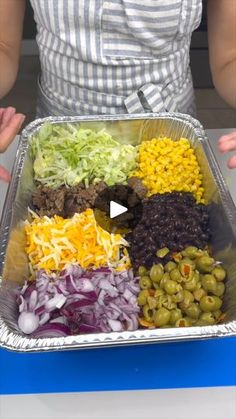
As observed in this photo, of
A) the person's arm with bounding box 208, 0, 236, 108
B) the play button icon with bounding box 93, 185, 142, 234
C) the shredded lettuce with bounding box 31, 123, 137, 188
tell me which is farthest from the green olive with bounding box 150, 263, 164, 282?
the person's arm with bounding box 208, 0, 236, 108

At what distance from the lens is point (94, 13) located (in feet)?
3.45

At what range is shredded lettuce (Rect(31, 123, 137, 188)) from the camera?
3.35ft

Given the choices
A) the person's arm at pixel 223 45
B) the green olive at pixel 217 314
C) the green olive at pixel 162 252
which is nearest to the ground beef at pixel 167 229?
the green olive at pixel 162 252

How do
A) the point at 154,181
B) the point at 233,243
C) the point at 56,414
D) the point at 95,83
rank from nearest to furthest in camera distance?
the point at 56,414 < the point at 233,243 < the point at 154,181 < the point at 95,83

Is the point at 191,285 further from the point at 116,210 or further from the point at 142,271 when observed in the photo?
the point at 116,210

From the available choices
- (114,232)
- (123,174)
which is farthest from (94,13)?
(114,232)

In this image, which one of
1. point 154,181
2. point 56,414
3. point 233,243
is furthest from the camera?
point 154,181

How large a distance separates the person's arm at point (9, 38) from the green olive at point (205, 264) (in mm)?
652

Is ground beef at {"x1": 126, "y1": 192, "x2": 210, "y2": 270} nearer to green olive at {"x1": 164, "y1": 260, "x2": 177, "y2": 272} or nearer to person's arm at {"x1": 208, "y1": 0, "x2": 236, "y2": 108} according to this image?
green olive at {"x1": 164, "y1": 260, "x2": 177, "y2": 272}

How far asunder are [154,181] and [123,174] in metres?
0.07

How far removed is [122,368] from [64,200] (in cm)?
33

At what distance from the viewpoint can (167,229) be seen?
86 centimetres

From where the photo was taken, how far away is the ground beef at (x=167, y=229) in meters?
0.84

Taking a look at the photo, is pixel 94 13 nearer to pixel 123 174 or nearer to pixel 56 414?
pixel 123 174
